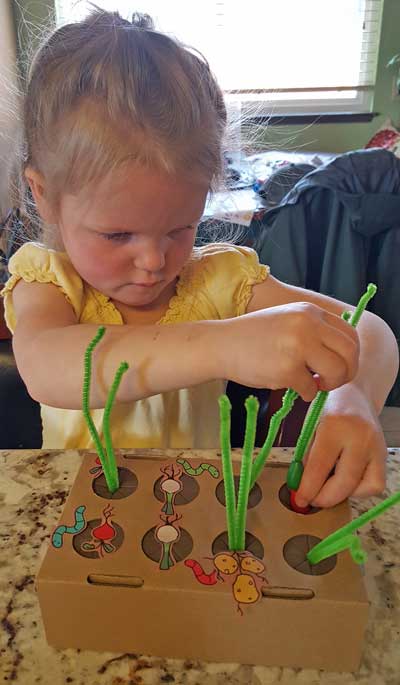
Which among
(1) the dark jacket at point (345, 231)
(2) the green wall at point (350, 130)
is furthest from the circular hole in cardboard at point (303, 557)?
(2) the green wall at point (350, 130)

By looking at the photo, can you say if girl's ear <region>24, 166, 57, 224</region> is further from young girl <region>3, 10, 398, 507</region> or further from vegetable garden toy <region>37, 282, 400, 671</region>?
vegetable garden toy <region>37, 282, 400, 671</region>

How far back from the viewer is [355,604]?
1.34 ft

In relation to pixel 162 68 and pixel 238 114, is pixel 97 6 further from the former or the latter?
pixel 238 114

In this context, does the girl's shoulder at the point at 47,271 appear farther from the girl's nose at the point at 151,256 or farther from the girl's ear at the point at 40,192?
the girl's nose at the point at 151,256

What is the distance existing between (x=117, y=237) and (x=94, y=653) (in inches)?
16.1

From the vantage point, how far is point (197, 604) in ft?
1.38

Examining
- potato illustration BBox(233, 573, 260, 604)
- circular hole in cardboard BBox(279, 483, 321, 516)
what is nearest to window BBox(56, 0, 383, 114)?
circular hole in cardboard BBox(279, 483, 321, 516)

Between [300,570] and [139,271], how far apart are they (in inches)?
15.1

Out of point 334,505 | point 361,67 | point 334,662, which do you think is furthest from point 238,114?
point 361,67

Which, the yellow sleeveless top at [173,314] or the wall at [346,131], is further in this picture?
the wall at [346,131]

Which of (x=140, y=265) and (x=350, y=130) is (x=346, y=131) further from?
(x=140, y=265)

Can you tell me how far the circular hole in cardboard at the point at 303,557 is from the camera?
436 mm

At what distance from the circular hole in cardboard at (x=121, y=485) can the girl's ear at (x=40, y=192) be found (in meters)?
0.36

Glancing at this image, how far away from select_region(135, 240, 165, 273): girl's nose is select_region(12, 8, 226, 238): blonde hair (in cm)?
8
